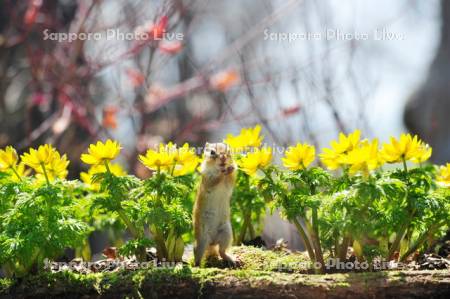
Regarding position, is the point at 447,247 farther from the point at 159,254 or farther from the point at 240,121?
the point at 240,121

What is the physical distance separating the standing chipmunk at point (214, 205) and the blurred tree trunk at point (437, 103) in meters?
4.75

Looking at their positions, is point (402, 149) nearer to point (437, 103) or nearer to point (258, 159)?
point (258, 159)

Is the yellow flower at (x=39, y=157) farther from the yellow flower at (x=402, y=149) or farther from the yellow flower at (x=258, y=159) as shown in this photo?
the yellow flower at (x=402, y=149)

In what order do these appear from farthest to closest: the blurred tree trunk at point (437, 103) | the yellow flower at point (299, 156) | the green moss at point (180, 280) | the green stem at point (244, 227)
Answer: the blurred tree trunk at point (437, 103) → the green stem at point (244, 227) → the yellow flower at point (299, 156) → the green moss at point (180, 280)

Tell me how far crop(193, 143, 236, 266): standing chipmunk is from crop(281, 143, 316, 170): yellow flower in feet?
0.76

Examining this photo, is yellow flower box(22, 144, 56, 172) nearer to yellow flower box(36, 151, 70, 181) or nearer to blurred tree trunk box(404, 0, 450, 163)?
yellow flower box(36, 151, 70, 181)

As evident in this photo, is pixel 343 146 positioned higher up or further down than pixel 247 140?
further down

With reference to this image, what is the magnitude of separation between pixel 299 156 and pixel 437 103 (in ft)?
16.2

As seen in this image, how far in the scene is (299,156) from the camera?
2.68m

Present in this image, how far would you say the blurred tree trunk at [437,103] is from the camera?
7031 millimetres

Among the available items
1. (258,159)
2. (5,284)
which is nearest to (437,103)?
(258,159)

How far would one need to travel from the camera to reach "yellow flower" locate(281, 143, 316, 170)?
105 inches

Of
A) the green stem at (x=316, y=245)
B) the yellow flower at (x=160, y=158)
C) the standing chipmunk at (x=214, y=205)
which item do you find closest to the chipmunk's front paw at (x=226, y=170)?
the standing chipmunk at (x=214, y=205)

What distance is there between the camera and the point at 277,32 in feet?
14.1
